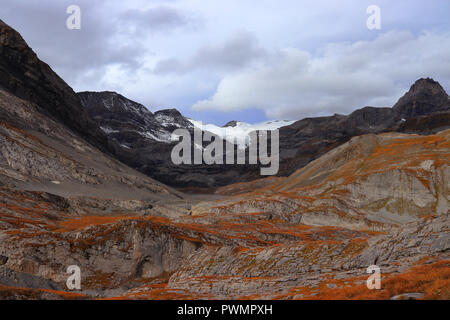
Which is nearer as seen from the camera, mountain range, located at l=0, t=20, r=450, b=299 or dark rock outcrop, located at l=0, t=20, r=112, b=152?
mountain range, located at l=0, t=20, r=450, b=299

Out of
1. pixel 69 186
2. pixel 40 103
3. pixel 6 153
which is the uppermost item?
pixel 40 103

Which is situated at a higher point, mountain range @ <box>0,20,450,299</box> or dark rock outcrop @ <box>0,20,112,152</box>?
dark rock outcrop @ <box>0,20,112,152</box>

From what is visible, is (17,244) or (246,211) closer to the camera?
(17,244)

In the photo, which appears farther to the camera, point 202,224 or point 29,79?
point 29,79

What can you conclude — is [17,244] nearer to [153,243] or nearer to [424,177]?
[153,243]

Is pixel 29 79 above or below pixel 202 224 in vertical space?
above

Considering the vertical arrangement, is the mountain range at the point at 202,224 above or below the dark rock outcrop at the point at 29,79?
below

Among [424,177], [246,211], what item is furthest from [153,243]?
[424,177]

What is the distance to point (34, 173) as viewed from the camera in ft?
353

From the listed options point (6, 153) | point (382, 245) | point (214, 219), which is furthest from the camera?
point (6, 153)

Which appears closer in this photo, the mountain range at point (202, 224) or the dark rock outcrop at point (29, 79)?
the mountain range at point (202, 224)

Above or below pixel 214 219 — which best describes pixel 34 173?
above
